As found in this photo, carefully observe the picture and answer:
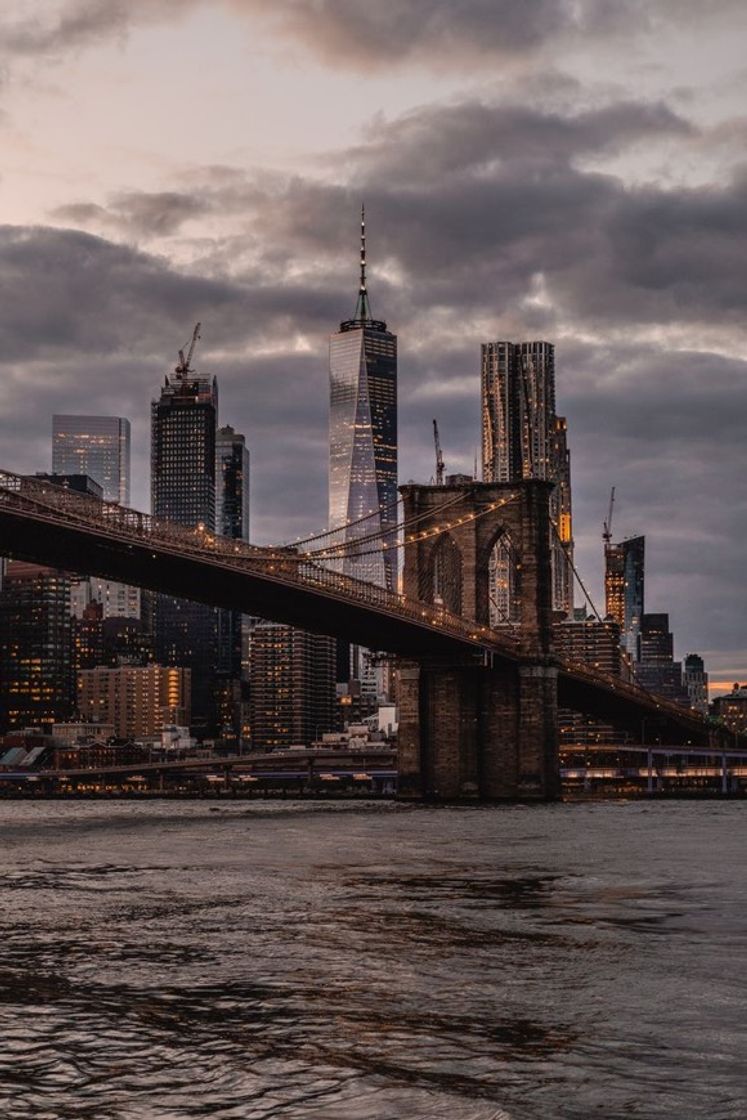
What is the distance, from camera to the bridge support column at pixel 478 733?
88750 mm

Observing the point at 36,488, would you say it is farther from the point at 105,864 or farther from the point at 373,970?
the point at 373,970

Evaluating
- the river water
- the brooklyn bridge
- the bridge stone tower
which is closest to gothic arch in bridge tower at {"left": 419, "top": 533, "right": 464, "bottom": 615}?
the brooklyn bridge

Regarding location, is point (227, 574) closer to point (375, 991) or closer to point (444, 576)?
point (444, 576)

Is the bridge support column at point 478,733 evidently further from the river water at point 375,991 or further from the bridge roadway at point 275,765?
the bridge roadway at point 275,765

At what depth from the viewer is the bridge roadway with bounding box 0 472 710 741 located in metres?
62.8

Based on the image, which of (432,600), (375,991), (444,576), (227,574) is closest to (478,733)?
(432,600)

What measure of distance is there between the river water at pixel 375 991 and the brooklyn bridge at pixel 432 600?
2752 cm

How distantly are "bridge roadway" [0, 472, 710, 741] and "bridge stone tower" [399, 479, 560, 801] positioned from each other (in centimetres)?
152

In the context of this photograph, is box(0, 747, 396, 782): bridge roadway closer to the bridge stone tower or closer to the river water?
the bridge stone tower

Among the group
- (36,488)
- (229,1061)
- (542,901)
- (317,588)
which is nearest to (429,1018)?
(229,1061)

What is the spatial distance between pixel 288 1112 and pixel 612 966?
366 inches

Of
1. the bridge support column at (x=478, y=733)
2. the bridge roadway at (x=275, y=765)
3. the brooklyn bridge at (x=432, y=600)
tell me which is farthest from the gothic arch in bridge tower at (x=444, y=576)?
the bridge roadway at (x=275, y=765)

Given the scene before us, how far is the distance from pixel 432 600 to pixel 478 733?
14.9m

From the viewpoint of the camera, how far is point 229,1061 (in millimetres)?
15273
